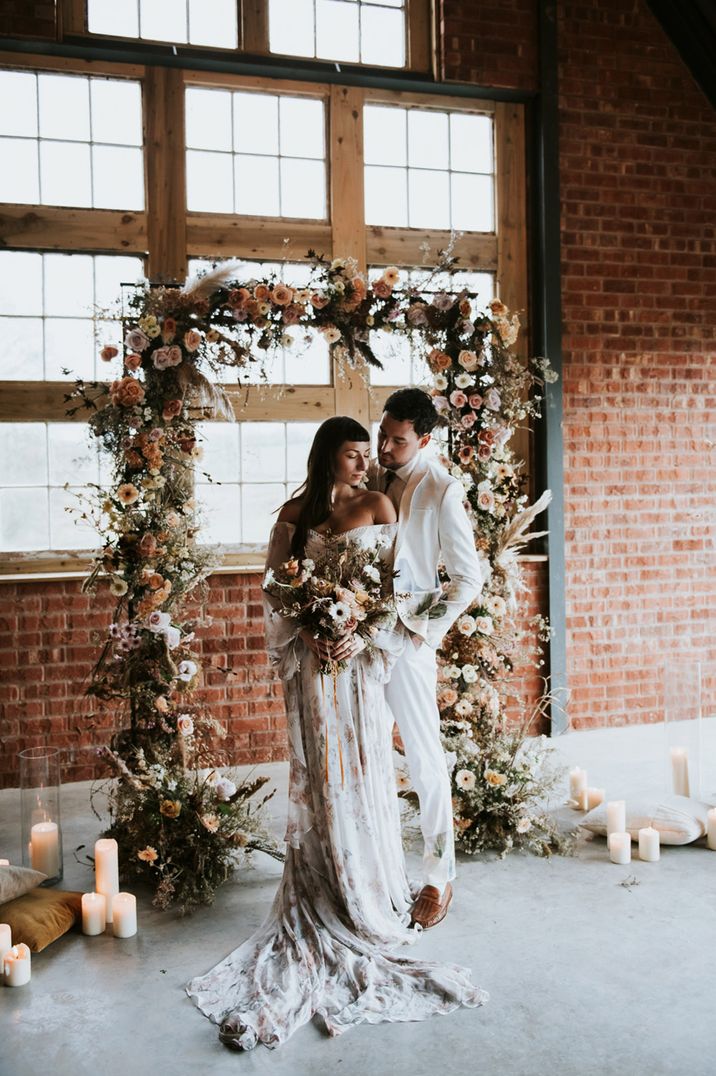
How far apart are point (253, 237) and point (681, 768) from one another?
11.8ft

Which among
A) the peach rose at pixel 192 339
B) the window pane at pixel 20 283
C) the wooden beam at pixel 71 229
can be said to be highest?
the wooden beam at pixel 71 229

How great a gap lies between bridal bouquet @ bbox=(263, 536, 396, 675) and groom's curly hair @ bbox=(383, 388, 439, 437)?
1.64ft

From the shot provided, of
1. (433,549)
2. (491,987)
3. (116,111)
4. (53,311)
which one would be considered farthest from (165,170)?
(491,987)

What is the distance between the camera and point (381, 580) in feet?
11.4

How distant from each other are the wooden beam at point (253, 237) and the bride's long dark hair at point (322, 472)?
2419 millimetres

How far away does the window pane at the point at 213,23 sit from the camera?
18.4 feet

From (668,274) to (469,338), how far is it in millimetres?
2534

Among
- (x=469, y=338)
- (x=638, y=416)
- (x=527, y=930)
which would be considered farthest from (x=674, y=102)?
(x=527, y=930)

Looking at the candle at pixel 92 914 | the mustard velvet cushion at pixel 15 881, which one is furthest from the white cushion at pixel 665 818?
the mustard velvet cushion at pixel 15 881

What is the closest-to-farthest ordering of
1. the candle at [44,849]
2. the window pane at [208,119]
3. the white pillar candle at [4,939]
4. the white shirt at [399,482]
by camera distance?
the white pillar candle at [4,939]
the white shirt at [399,482]
the candle at [44,849]
the window pane at [208,119]

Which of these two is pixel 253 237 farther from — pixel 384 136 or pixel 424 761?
pixel 424 761

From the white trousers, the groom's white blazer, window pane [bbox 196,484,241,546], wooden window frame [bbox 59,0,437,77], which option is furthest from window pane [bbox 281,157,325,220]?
the white trousers

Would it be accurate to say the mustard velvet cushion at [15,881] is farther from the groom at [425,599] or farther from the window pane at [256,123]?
the window pane at [256,123]

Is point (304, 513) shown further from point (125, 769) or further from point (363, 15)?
point (363, 15)
